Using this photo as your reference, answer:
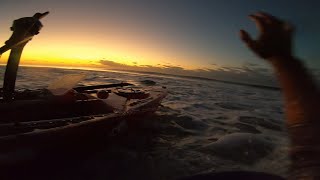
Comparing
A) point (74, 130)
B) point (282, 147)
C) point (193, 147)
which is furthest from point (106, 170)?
point (282, 147)

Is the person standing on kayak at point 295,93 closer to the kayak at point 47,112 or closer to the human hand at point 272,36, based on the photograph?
the human hand at point 272,36

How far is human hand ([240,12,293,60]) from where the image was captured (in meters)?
1.43

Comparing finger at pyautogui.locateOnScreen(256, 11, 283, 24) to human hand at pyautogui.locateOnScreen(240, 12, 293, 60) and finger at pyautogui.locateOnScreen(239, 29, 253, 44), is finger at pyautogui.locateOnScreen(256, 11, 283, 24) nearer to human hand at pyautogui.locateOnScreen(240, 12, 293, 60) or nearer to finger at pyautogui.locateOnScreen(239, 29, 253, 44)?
human hand at pyautogui.locateOnScreen(240, 12, 293, 60)

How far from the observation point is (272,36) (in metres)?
1.46

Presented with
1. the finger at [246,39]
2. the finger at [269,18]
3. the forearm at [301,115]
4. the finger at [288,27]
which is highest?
the finger at [269,18]

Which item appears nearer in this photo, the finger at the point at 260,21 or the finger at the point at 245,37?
the finger at the point at 260,21

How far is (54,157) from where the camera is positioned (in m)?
5.77

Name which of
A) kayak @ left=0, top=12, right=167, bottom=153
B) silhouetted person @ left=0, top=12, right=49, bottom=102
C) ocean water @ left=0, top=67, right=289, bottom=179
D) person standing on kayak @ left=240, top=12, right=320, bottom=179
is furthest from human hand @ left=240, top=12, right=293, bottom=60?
silhouetted person @ left=0, top=12, right=49, bottom=102

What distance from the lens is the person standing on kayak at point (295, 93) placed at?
130 cm

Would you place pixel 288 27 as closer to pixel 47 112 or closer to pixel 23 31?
pixel 23 31

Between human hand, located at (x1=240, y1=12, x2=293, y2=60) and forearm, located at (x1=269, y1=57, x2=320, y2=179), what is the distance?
0.21ft

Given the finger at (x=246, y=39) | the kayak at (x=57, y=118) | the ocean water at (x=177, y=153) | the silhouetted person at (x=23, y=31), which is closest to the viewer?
the finger at (x=246, y=39)

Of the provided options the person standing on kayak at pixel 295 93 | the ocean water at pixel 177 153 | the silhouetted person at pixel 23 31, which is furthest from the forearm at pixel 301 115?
the silhouetted person at pixel 23 31

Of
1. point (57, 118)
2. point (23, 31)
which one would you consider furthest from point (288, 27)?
point (57, 118)
